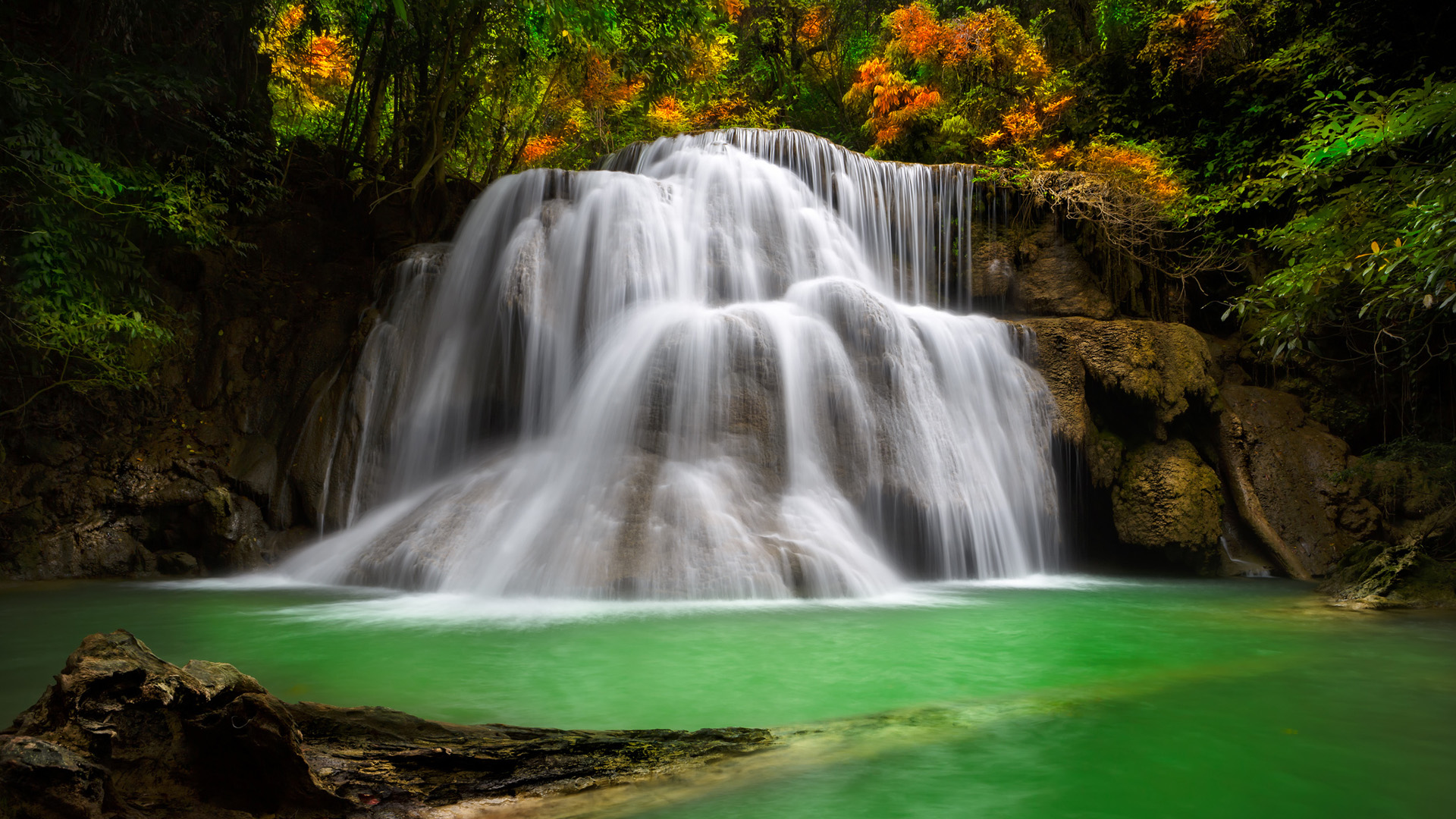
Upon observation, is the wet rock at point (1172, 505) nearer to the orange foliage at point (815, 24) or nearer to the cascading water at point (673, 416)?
the cascading water at point (673, 416)

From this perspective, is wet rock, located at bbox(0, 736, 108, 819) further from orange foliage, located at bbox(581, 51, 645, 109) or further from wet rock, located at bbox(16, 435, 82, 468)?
orange foliage, located at bbox(581, 51, 645, 109)

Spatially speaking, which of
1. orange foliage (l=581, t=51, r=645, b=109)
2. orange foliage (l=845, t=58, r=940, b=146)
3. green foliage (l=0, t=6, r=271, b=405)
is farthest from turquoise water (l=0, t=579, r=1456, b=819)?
orange foliage (l=581, t=51, r=645, b=109)

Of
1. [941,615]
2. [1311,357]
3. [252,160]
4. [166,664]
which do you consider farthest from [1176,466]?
[252,160]

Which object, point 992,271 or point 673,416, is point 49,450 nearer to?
point 673,416

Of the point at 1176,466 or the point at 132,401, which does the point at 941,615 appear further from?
the point at 132,401

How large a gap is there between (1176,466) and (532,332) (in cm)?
811

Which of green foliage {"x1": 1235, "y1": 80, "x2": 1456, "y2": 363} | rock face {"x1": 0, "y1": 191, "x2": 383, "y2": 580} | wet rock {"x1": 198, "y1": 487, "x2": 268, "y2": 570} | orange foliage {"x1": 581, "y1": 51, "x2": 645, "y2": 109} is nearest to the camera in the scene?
green foliage {"x1": 1235, "y1": 80, "x2": 1456, "y2": 363}

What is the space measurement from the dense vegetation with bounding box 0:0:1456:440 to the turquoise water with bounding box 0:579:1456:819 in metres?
2.99

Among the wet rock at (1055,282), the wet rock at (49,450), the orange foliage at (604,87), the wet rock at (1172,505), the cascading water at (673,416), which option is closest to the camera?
the cascading water at (673,416)

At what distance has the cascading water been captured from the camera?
23.6 ft

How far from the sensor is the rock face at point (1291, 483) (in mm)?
9773

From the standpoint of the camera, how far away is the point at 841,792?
8.43 feet

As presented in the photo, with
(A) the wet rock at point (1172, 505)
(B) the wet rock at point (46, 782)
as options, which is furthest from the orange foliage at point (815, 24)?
(B) the wet rock at point (46, 782)

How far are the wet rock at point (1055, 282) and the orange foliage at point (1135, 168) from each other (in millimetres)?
1349
